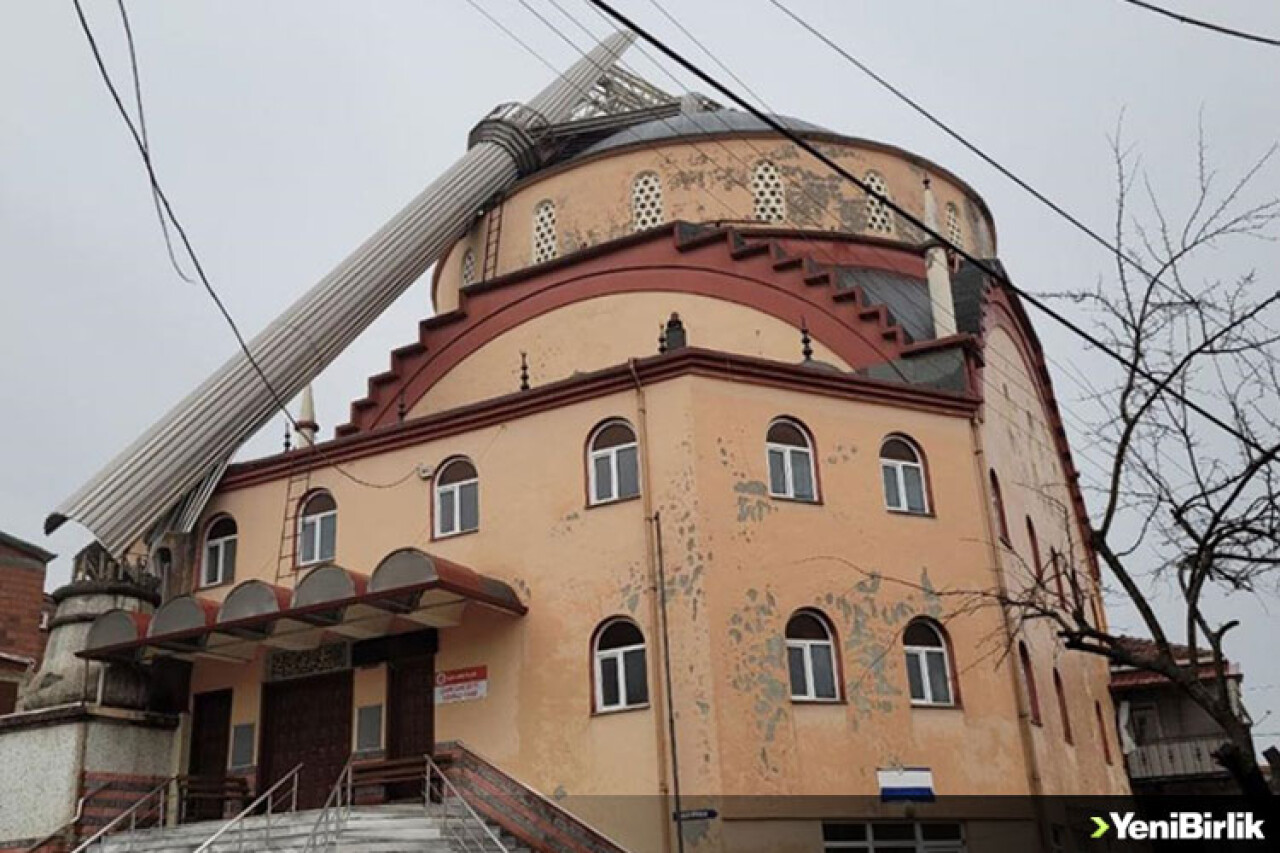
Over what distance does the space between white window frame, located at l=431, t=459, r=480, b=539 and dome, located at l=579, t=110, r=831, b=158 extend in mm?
9276

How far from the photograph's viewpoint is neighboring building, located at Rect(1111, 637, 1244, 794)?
24500mm

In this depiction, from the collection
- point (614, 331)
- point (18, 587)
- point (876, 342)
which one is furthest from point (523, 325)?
point (18, 587)

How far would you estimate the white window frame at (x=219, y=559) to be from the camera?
1988 cm

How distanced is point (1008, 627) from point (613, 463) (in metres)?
5.79

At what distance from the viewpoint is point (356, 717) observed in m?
17.8

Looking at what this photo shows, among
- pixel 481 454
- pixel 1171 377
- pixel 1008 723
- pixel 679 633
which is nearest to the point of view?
pixel 1171 377

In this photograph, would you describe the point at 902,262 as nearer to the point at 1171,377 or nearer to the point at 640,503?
the point at 640,503

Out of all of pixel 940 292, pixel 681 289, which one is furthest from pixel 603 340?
pixel 940 292

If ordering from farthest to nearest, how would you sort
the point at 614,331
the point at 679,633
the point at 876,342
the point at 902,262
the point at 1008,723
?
the point at 902,262, the point at 614,331, the point at 876,342, the point at 1008,723, the point at 679,633

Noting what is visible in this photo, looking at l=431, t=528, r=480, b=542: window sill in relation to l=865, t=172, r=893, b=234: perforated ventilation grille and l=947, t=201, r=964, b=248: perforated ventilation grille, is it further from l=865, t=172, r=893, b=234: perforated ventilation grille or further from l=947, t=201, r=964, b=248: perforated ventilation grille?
l=947, t=201, r=964, b=248: perforated ventilation grille

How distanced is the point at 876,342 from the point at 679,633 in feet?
20.1

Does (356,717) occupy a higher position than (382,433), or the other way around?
(382,433)

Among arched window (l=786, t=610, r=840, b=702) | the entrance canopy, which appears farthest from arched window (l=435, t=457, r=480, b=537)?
arched window (l=786, t=610, r=840, b=702)

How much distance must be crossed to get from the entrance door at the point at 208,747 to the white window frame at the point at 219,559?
1.76 meters
